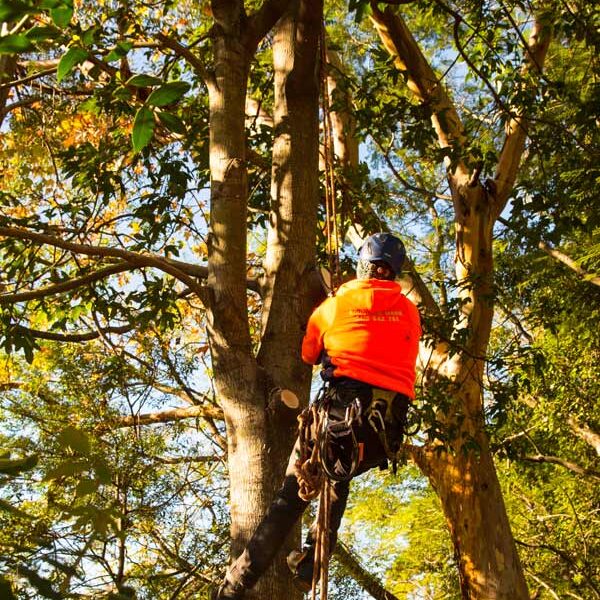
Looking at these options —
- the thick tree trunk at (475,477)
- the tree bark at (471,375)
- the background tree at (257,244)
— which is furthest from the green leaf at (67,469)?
the thick tree trunk at (475,477)

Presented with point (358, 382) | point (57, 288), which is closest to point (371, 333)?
point (358, 382)

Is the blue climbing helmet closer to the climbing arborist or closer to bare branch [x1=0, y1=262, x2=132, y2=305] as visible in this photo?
the climbing arborist

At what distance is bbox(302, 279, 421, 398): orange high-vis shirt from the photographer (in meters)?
3.62

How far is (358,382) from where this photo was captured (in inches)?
143

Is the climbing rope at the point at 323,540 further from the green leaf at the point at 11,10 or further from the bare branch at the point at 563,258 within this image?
the bare branch at the point at 563,258

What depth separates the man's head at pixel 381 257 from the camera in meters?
3.70

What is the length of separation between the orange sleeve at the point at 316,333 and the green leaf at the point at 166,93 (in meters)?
2.21

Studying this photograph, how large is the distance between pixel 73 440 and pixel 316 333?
8.14 feet

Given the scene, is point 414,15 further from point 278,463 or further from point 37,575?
point 37,575

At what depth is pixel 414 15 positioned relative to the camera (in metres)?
10.9

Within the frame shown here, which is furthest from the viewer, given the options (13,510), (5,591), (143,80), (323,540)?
(323,540)

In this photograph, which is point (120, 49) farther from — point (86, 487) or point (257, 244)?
point (257, 244)

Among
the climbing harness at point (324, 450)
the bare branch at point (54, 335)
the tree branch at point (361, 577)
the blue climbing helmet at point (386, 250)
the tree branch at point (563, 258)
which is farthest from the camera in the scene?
the tree branch at point (361, 577)

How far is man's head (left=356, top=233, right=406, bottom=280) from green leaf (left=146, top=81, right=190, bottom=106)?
2.24 m
